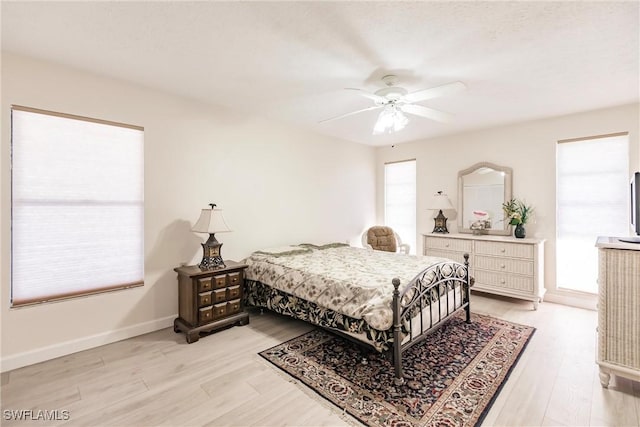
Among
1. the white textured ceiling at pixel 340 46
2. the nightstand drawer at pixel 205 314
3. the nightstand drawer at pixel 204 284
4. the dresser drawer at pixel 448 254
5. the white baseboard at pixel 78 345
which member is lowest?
the white baseboard at pixel 78 345

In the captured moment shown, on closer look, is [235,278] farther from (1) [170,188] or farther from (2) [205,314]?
(1) [170,188]

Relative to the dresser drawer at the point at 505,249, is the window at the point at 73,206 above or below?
above

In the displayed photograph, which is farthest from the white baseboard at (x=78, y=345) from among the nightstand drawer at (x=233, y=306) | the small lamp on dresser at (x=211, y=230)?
the small lamp on dresser at (x=211, y=230)

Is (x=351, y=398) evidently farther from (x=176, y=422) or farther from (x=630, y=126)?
(x=630, y=126)

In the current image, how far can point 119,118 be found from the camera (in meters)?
2.99

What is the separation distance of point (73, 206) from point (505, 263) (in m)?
5.13

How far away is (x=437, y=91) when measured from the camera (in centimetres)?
251

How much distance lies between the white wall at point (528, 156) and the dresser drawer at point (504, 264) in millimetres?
578

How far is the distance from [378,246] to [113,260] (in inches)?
Result: 151

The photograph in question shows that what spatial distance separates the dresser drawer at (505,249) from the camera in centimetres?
393

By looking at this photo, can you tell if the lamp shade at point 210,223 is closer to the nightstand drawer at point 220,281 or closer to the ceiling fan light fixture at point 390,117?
the nightstand drawer at point 220,281

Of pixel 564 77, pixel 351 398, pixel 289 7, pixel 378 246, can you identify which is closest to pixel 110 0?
pixel 289 7

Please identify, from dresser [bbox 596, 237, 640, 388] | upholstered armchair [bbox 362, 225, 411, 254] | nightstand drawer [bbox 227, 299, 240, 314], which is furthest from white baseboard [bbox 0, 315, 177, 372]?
dresser [bbox 596, 237, 640, 388]

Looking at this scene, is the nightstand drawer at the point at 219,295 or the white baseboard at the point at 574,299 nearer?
the nightstand drawer at the point at 219,295
